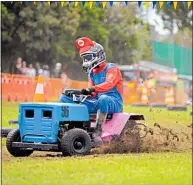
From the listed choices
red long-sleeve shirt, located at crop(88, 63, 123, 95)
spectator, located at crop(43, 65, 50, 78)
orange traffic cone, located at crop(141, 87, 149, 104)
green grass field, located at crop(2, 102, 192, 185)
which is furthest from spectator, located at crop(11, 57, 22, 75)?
green grass field, located at crop(2, 102, 192, 185)

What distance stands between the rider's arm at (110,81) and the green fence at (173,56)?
1860 inches

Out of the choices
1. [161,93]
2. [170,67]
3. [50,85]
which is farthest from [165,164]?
[170,67]

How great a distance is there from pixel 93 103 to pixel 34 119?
91 centimetres

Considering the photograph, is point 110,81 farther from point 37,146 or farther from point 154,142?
point 37,146

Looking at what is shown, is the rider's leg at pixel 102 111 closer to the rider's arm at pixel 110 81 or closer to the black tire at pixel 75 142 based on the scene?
the rider's arm at pixel 110 81

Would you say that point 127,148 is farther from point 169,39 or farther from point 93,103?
point 169,39

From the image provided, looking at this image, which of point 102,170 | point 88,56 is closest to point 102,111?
point 88,56

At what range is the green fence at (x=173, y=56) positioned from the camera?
59259 mm

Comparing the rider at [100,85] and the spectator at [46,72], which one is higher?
the spectator at [46,72]

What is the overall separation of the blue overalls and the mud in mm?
446

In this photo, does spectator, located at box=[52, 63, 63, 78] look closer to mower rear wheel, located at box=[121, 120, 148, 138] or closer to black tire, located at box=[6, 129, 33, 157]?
mower rear wheel, located at box=[121, 120, 148, 138]

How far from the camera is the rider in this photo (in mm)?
10602

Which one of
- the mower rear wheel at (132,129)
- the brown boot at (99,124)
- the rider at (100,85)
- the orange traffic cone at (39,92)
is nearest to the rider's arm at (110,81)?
the rider at (100,85)

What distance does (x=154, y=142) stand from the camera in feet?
36.5
